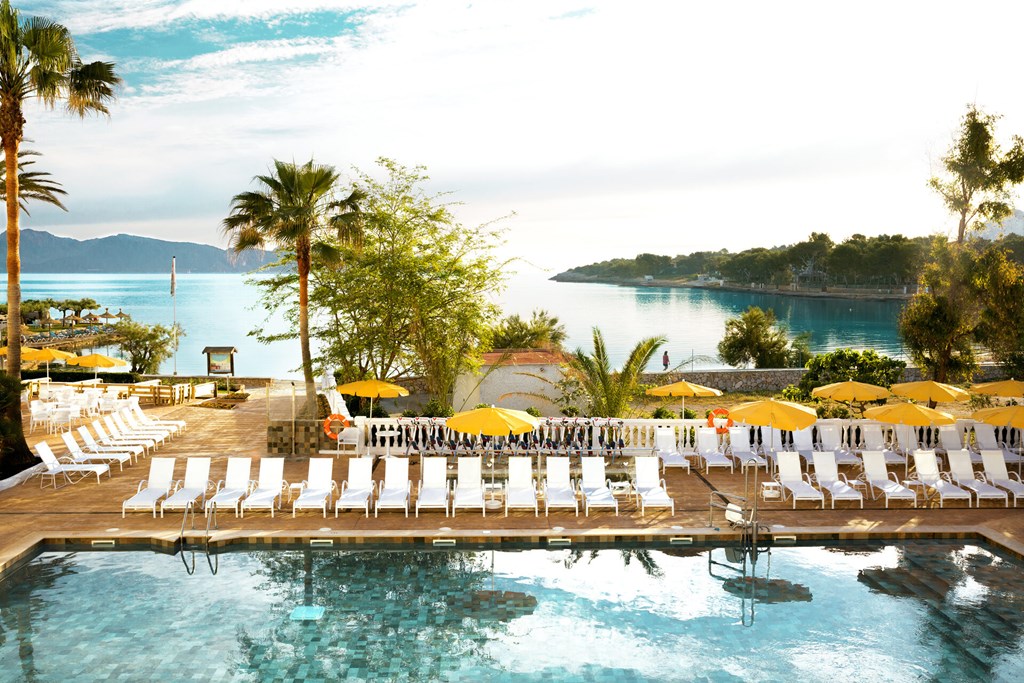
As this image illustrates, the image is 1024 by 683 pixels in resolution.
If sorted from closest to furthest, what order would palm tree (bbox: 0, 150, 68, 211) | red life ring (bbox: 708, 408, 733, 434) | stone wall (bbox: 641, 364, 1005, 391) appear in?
red life ring (bbox: 708, 408, 733, 434) < palm tree (bbox: 0, 150, 68, 211) < stone wall (bbox: 641, 364, 1005, 391)

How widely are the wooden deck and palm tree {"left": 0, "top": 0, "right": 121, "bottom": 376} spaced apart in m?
3.60

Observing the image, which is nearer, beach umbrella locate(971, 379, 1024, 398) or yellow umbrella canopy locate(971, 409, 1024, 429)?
yellow umbrella canopy locate(971, 409, 1024, 429)

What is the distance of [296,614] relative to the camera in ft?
30.5

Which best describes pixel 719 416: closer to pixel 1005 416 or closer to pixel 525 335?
pixel 1005 416

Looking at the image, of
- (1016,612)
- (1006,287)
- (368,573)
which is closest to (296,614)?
(368,573)

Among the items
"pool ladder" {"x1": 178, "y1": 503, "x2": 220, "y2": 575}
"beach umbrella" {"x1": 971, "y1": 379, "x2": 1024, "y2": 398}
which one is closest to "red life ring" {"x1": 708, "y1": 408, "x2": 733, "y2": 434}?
"beach umbrella" {"x1": 971, "y1": 379, "x2": 1024, "y2": 398}

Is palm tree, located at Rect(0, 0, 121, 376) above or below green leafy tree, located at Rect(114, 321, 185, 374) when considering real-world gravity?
above

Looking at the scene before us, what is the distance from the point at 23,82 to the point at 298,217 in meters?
5.65

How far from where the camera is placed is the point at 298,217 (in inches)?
697

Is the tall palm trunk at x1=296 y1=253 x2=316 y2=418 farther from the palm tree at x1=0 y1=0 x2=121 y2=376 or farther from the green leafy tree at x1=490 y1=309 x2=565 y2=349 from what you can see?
the green leafy tree at x1=490 y1=309 x2=565 y2=349

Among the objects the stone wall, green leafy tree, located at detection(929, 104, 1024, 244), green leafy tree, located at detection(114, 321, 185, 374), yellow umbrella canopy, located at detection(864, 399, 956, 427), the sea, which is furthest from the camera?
the sea

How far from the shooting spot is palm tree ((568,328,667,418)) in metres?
17.7

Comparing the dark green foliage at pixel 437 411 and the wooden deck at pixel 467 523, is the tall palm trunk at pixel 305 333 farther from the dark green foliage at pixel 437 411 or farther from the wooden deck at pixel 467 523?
the wooden deck at pixel 467 523

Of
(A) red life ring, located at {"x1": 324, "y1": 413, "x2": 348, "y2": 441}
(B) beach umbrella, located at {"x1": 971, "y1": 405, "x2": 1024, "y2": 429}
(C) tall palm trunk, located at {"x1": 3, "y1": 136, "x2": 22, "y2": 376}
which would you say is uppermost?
(C) tall palm trunk, located at {"x1": 3, "y1": 136, "x2": 22, "y2": 376}
